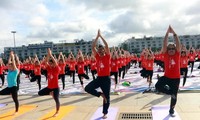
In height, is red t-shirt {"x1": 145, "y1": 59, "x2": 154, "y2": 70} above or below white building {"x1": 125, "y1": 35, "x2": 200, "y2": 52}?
below

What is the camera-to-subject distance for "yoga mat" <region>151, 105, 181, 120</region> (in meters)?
7.62

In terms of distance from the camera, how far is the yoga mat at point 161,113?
7.62 m

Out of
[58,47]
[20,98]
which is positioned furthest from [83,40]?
[20,98]

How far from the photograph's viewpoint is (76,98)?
1150 cm

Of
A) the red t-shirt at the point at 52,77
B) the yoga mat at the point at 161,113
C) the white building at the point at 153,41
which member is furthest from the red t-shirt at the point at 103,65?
the white building at the point at 153,41

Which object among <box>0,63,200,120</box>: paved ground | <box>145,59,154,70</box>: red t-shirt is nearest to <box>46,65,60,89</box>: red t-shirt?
<box>0,63,200,120</box>: paved ground

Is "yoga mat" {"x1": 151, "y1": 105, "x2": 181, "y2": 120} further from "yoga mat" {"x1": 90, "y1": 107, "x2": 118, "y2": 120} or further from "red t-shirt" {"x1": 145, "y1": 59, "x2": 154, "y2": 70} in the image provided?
"red t-shirt" {"x1": 145, "y1": 59, "x2": 154, "y2": 70}

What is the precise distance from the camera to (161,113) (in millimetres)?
8148

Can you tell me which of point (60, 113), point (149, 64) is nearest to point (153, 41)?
point (149, 64)

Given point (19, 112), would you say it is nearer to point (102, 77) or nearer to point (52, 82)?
point (52, 82)

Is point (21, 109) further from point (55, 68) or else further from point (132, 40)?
point (132, 40)

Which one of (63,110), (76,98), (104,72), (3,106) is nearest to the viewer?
(104,72)

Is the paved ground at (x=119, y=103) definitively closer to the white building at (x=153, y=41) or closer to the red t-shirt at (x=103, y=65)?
the red t-shirt at (x=103, y=65)

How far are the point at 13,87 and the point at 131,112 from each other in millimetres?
3672
